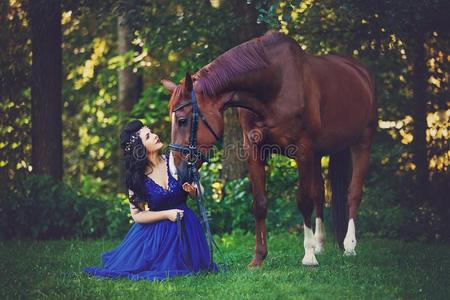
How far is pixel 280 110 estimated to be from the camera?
6.44 metres

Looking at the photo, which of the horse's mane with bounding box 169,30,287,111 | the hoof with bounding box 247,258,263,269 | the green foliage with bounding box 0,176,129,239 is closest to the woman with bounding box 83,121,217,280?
the hoof with bounding box 247,258,263,269

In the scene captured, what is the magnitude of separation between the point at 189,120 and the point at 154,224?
3.54 ft

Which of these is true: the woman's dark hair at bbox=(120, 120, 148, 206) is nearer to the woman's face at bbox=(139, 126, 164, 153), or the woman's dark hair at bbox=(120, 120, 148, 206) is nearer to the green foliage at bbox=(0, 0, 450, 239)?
the woman's face at bbox=(139, 126, 164, 153)

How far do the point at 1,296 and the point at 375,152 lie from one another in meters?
6.30

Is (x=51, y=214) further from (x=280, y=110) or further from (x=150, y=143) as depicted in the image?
(x=280, y=110)

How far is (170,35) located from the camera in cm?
1002

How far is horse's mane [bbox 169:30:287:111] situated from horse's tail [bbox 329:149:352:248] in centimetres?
224

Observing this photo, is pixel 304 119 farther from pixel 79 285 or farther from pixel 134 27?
pixel 134 27

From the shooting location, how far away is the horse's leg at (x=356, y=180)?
7.62 metres

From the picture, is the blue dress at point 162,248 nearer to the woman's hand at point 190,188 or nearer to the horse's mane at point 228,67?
the woman's hand at point 190,188

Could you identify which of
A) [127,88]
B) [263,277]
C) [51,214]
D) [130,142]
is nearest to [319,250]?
[263,277]

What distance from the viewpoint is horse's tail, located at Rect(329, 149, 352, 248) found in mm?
8094


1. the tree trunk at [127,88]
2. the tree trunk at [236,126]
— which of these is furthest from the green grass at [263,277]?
the tree trunk at [127,88]

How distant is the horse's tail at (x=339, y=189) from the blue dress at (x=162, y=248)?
223 cm
